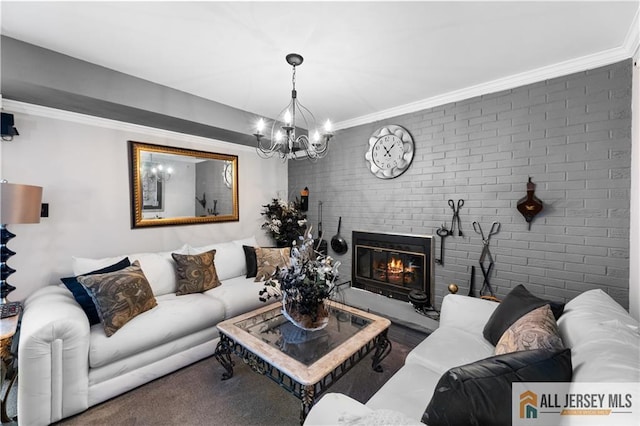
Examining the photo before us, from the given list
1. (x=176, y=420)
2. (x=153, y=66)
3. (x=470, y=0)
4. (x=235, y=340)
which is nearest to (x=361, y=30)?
(x=470, y=0)

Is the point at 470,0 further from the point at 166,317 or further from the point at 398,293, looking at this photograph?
the point at 166,317

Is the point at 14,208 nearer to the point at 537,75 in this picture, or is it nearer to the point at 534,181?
the point at 534,181

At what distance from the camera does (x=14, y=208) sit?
1860mm

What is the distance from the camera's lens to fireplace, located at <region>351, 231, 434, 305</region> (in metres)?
3.03

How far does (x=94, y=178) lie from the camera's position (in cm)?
272

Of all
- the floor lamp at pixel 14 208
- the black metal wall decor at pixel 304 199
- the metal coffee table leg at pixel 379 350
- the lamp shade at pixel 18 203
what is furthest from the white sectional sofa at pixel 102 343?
the black metal wall decor at pixel 304 199

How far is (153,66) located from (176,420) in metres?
2.66

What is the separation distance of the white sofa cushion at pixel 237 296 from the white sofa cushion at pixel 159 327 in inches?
3.0

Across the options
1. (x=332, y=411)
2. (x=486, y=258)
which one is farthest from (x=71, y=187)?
(x=486, y=258)

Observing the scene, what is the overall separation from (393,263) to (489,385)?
250 cm

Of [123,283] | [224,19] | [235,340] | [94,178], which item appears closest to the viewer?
[224,19]

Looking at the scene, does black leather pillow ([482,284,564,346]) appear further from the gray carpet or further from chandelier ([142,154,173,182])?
chandelier ([142,154,173,182])

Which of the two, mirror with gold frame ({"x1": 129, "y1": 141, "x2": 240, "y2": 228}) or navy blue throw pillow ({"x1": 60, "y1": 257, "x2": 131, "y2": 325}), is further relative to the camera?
mirror with gold frame ({"x1": 129, "y1": 141, "x2": 240, "y2": 228})

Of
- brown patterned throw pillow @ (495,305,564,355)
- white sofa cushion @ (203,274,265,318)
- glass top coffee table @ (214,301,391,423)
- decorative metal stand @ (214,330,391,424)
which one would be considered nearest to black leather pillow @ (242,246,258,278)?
white sofa cushion @ (203,274,265,318)
